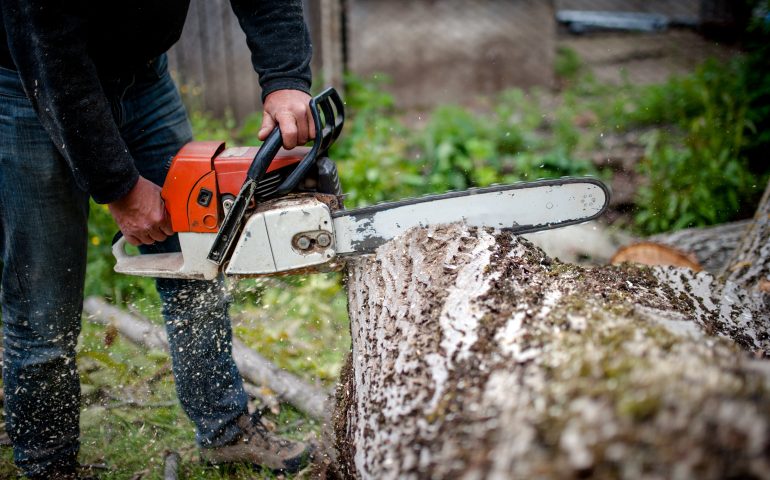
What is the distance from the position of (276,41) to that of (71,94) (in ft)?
2.11

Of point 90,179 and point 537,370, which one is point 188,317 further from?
point 537,370

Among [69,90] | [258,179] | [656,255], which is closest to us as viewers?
[69,90]

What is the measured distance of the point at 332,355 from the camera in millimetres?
2746

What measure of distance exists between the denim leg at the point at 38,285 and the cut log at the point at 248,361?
0.72 m

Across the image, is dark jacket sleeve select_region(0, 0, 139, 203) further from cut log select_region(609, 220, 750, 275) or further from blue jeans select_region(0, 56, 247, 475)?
cut log select_region(609, 220, 750, 275)

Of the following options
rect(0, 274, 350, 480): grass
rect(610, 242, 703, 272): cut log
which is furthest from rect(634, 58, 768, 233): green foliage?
rect(0, 274, 350, 480): grass

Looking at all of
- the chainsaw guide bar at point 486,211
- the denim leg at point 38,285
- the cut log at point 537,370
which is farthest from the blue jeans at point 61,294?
the chainsaw guide bar at point 486,211

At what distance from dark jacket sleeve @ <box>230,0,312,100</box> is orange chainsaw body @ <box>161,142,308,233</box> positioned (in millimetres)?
296

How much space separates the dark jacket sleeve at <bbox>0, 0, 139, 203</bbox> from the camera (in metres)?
1.42

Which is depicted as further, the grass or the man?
the grass

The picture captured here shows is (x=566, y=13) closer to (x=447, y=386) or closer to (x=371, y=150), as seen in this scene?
(x=371, y=150)

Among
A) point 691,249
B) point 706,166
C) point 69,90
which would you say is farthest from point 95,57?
point 706,166

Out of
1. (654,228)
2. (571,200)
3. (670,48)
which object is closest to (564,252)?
(654,228)

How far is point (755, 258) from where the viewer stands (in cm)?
221
